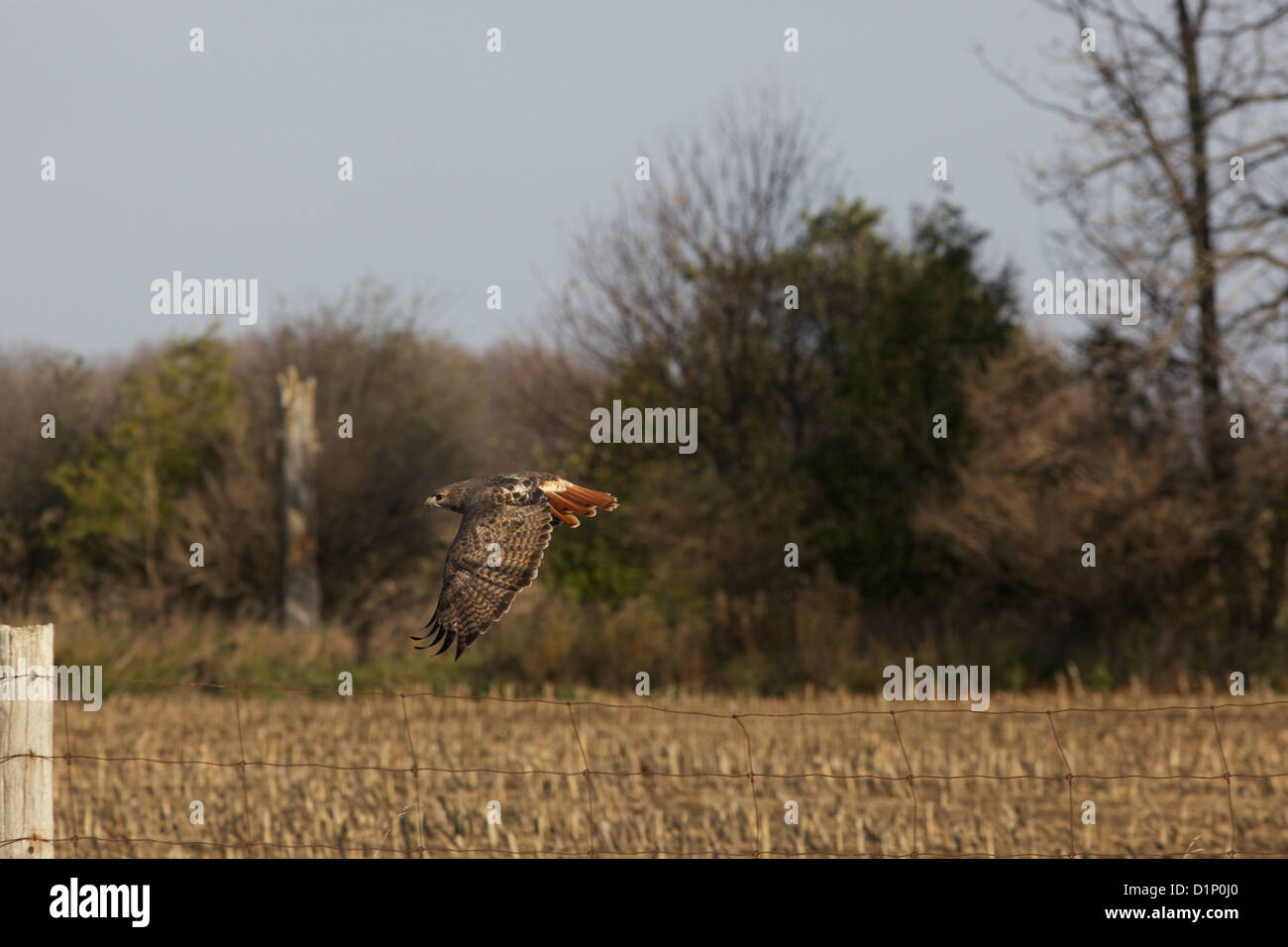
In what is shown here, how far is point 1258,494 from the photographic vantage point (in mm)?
18984

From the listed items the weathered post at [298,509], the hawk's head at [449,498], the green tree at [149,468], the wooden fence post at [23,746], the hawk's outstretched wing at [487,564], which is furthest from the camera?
the green tree at [149,468]

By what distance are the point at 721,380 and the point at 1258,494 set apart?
9731 mm

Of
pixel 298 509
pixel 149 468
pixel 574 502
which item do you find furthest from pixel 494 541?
pixel 149 468

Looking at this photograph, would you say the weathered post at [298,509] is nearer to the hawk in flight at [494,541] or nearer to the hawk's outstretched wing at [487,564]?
the hawk in flight at [494,541]

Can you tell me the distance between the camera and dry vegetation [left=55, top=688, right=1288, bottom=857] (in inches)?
356

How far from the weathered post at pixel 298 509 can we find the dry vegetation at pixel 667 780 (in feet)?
21.3

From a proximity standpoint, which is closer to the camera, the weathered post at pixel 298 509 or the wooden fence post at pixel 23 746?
the wooden fence post at pixel 23 746

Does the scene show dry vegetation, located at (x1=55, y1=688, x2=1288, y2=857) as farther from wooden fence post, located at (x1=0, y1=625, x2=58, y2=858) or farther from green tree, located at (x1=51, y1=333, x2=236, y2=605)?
green tree, located at (x1=51, y1=333, x2=236, y2=605)

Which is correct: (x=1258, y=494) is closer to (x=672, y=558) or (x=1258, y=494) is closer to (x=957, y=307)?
Answer: (x=957, y=307)

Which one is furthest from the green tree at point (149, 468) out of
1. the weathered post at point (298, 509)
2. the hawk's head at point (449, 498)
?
the hawk's head at point (449, 498)

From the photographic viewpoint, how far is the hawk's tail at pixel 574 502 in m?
5.72

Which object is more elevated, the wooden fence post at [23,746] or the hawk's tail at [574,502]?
the hawk's tail at [574,502]

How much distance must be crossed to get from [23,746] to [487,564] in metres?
1.93

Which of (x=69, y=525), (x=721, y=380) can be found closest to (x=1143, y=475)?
(x=721, y=380)
